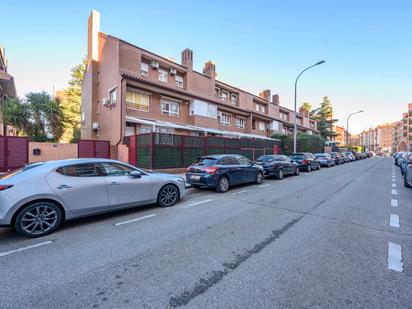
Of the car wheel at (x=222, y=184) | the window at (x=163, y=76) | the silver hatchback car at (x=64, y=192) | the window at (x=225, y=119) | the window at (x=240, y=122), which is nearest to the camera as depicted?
the silver hatchback car at (x=64, y=192)

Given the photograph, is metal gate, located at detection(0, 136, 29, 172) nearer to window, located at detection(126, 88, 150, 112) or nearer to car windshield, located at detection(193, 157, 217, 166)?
window, located at detection(126, 88, 150, 112)

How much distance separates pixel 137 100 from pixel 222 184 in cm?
1292

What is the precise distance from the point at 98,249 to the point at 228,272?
2248mm

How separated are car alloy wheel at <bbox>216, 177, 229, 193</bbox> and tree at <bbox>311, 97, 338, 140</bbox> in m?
56.2

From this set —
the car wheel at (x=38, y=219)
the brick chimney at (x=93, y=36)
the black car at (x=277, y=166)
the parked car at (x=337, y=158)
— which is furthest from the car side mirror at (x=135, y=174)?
the parked car at (x=337, y=158)

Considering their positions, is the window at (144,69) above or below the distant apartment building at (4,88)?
above

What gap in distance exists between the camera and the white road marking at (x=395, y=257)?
3119 mm

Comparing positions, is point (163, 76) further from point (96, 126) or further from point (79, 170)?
point (79, 170)

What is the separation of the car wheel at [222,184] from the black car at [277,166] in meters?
4.29

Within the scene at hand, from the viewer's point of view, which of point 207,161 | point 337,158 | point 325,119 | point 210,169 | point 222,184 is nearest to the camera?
→ point 210,169

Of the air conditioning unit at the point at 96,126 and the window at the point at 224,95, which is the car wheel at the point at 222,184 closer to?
the air conditioning unit at the point at 96,126

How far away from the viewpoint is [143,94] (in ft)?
61.7

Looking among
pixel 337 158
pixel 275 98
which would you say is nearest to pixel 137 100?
pixel 337 158

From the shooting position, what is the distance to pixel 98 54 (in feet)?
70.5
